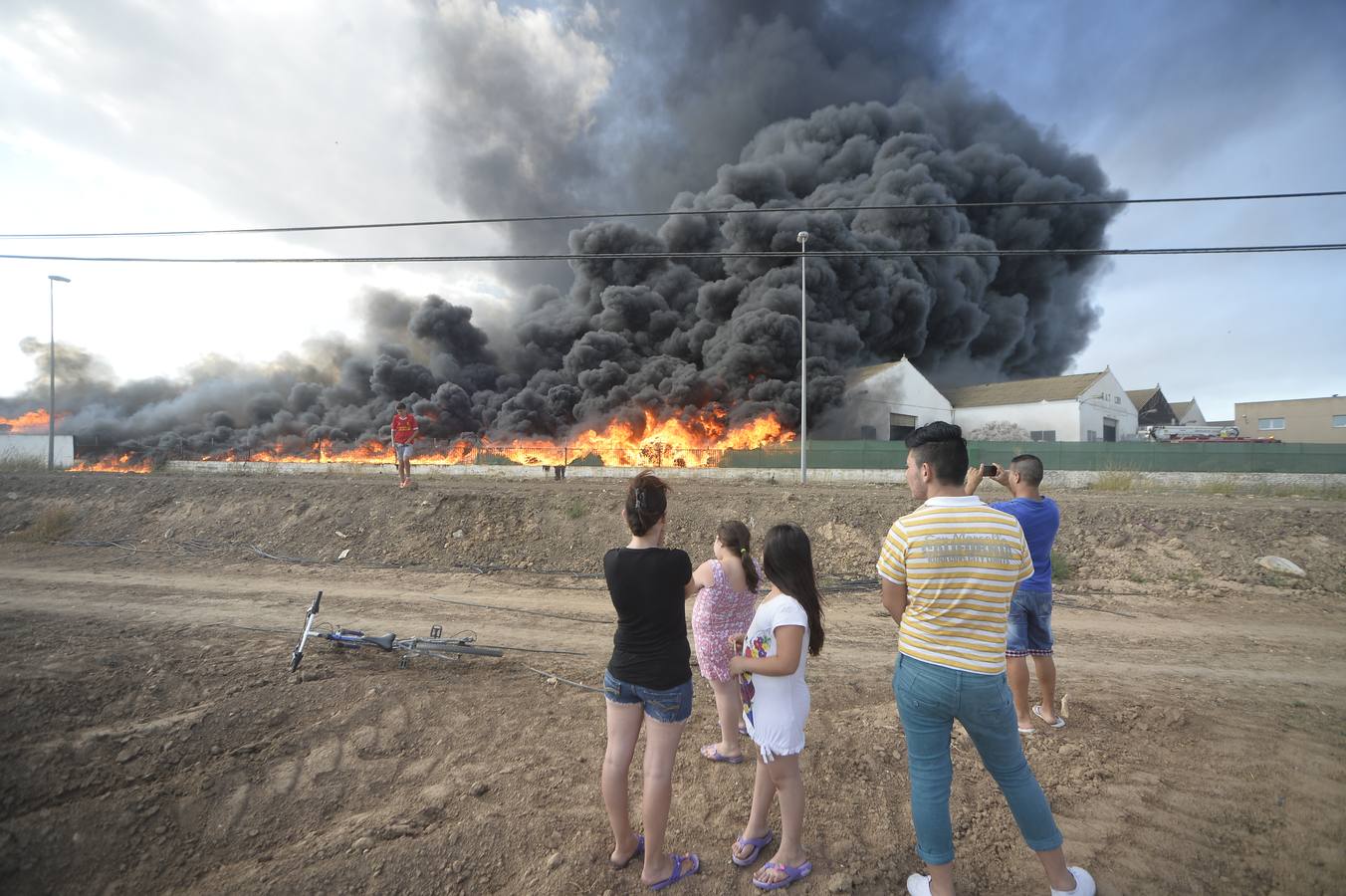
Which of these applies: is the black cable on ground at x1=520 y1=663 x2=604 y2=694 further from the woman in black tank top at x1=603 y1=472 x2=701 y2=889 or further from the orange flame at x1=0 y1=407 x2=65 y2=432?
the orange flame at x1=0 y1=407 x2=65 y2=432

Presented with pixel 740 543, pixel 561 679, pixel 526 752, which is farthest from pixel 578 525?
pixel 740 543

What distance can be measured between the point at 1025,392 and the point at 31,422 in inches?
2802

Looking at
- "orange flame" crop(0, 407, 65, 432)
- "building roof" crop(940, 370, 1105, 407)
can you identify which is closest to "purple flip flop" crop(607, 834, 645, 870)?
"building roof" crop(940, 370, 1105, 407)

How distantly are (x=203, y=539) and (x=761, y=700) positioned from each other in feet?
52.6

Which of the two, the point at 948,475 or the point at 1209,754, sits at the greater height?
the point at 948,475

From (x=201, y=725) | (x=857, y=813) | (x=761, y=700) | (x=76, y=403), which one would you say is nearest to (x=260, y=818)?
(x=201, y=725)

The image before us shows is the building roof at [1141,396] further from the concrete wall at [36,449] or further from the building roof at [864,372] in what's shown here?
the concrete wall at [36,449]

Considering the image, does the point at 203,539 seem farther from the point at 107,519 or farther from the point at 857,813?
the point at 857,813

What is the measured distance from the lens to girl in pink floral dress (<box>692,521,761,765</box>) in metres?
3.68

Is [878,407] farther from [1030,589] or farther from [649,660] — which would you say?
[649,660]

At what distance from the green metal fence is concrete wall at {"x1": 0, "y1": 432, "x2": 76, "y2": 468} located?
110ft

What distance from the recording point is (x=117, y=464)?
2961 cm

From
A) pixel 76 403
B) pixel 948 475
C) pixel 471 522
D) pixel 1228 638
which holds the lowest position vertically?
pixel 1228 638

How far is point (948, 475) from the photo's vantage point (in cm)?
259
